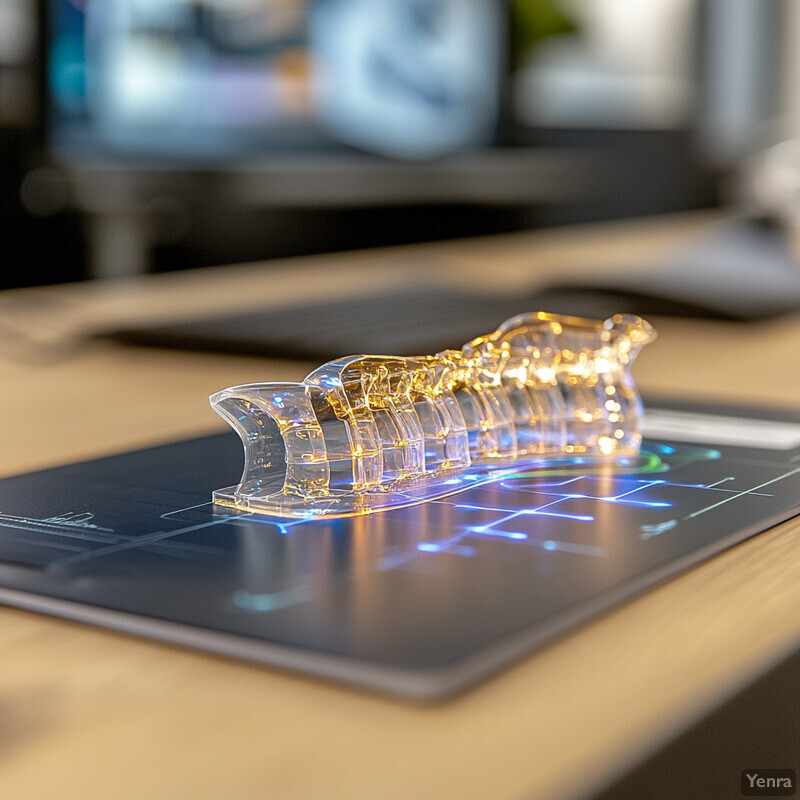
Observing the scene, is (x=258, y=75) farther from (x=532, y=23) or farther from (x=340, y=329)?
(x=532, y=23)

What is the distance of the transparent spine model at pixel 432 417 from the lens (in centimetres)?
47

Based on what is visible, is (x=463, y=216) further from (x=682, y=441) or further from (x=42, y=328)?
(x=682, y=441)

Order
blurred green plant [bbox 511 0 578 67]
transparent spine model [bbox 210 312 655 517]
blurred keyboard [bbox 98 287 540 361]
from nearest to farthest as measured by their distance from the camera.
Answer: transparent spine model [bbox 210 312 655 517]
blurred keyboard [bbox 98 287 540 361]
blurred green plant [bbox 511 0 578 67]

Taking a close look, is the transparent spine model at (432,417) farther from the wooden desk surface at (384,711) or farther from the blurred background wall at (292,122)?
the blurred background wall at (292,122)

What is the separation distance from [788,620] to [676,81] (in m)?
2.21

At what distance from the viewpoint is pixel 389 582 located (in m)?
0.37

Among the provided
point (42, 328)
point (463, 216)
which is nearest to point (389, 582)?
point (42, 328)

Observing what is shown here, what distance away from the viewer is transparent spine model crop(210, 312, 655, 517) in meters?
0.47

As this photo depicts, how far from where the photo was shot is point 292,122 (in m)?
1.30

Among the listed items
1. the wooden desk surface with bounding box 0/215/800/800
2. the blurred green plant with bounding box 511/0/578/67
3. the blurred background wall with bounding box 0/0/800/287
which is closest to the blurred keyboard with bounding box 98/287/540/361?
the blurred background wall with bounding box 0/0/800/287

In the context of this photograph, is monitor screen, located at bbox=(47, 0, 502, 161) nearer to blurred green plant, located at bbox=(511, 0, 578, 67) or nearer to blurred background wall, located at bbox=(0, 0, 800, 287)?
blurred background wall, located at bbox=(0, 0, 800, 287)

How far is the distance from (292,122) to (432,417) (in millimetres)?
852

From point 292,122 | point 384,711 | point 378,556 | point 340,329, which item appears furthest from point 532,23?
point 384,711

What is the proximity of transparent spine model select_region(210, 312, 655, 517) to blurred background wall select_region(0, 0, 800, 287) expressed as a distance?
65 cm
